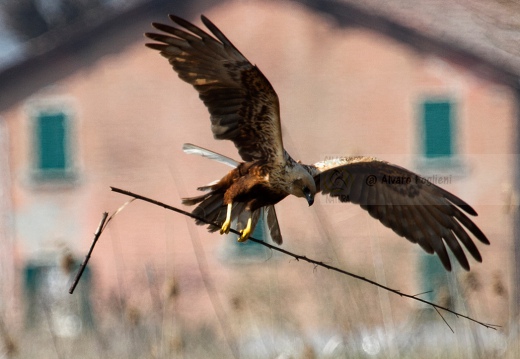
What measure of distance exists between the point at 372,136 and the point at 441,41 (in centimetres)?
187

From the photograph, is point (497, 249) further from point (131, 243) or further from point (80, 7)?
point (80, 7)

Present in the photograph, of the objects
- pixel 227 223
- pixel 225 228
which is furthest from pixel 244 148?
pixel 225 228

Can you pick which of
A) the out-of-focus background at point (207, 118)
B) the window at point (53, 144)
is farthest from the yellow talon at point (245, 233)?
the window at point (53, 144)

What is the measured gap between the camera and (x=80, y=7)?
32.1 m

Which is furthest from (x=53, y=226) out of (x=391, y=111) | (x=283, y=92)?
(x=391, y=111)

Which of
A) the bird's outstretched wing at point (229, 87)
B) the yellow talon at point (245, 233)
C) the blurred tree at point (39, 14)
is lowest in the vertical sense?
the yellow talon at point (245, 233)

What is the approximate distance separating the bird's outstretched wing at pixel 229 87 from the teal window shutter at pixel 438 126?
41.9 ft

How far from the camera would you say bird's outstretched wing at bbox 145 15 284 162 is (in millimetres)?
5133

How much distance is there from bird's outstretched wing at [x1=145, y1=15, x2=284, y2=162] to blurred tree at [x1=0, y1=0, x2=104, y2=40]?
27.2 m

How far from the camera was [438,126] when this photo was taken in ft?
59.0

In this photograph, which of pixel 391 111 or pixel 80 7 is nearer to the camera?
pixel 391 111

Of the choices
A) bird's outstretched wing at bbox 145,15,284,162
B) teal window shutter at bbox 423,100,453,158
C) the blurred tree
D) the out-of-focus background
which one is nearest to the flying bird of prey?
bird's outstretched wing at bbox 145,15,284,162

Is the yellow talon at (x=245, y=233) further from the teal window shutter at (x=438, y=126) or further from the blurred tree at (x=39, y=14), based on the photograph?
the blurred tree at (x=39, y=14)

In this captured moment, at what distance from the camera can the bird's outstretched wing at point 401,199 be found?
5.72m
